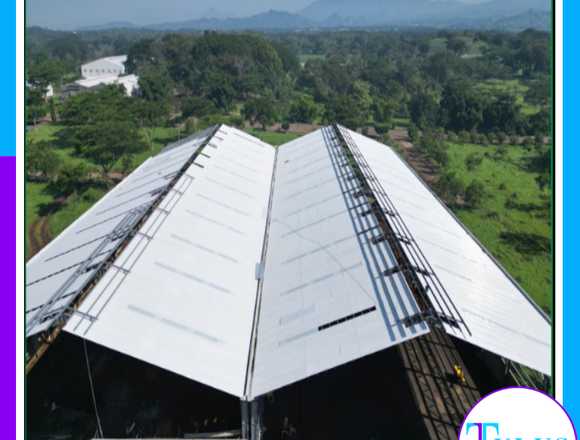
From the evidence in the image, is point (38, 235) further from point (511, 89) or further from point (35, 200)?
point (511, 89)

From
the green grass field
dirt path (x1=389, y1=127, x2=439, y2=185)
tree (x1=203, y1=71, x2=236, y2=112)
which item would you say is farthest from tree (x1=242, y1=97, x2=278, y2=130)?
the green grass field

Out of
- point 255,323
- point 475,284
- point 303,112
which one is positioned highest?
point 303,112

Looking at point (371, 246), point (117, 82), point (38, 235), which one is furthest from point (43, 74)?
point (371, 246)

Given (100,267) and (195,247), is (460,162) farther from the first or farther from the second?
(100,267)

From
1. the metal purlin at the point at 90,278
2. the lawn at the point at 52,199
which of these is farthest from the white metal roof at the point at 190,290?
the lawn at the point at 52,199

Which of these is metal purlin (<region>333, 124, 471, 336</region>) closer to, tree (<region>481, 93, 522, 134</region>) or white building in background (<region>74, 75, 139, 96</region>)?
tree (<region>481, 93, 522, 134</region>)

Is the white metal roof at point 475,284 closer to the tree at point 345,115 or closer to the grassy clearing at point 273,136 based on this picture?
the grassy clearing at point 273,136
